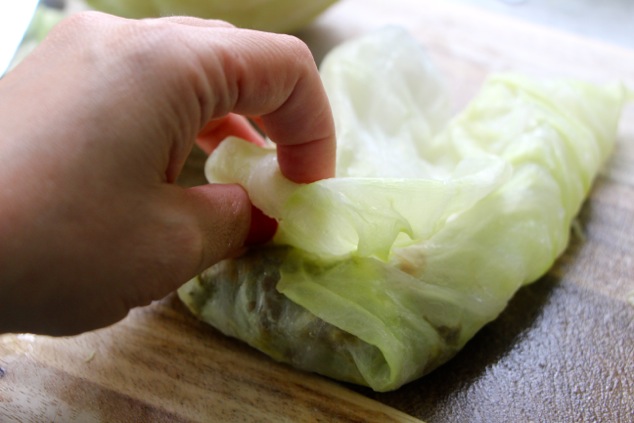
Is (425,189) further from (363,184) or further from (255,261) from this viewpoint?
(255,261)

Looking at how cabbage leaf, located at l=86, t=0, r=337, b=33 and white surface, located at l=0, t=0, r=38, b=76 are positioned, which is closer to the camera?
white surface, located at l=0, t=0, r=38, b=76

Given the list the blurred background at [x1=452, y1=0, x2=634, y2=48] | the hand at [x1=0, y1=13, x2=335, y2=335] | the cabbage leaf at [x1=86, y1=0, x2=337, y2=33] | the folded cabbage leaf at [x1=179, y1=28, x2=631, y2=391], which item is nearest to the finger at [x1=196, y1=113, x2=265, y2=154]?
the folded cabbage leaf at [x1=179, y1=28, x2=631, y2=391]

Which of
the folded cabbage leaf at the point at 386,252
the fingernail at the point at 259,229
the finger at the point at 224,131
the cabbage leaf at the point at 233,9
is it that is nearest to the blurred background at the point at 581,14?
the cabbage leaf at the point at 233,9

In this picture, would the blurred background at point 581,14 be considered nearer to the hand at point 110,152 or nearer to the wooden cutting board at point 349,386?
the wooden cutting board at point 349,386

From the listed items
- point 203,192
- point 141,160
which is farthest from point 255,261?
point 141,160

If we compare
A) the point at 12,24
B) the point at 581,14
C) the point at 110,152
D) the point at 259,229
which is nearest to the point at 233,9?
the point at 12,24

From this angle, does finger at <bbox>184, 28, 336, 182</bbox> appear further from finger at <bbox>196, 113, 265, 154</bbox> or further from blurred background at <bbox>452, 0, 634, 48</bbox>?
blurred background at <bbox>452, 0, 634, 48</bbox>

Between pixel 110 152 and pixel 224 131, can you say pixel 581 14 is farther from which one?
pixel 110 152
